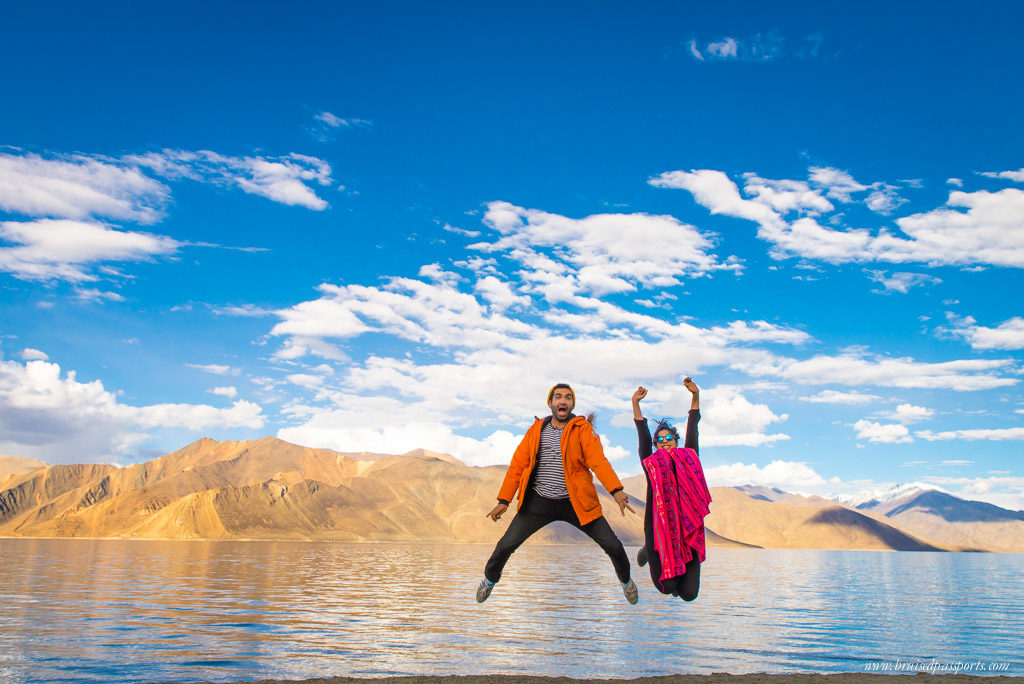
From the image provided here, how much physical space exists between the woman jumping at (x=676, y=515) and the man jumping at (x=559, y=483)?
543 millimetres

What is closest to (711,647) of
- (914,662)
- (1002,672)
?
(914,662)

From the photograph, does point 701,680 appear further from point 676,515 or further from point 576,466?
point 576,466

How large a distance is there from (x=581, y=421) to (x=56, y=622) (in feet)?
70.6

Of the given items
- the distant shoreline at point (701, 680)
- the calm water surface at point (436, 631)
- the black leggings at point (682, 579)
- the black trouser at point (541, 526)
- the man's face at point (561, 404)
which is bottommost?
the calm water surface at point (436, 631)

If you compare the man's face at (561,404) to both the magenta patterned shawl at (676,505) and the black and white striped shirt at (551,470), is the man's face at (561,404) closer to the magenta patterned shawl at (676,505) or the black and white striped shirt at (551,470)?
the black and white striped shirt at (551,470)

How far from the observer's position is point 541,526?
1048 centimetres

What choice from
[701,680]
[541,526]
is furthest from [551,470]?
[701,680]

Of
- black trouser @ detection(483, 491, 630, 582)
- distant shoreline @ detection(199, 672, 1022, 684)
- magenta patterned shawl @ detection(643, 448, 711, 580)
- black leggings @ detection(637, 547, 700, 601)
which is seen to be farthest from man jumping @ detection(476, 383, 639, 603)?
distant shoreline @ detection(199, 672, 1022, 684)

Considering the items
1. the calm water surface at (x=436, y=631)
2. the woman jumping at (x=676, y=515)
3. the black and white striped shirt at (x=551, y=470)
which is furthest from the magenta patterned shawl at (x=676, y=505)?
the calm water surface at (x=436, y=631)

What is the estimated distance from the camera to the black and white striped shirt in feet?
34.6

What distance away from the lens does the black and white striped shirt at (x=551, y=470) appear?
10547 mm

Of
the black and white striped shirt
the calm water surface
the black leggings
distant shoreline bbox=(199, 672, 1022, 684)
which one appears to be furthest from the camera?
the calm water surface

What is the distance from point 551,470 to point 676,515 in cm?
194

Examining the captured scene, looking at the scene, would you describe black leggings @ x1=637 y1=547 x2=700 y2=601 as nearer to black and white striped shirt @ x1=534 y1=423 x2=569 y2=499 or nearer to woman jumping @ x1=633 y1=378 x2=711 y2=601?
woman jumping @ x1=633 y1=378 x2=711 y2=601
